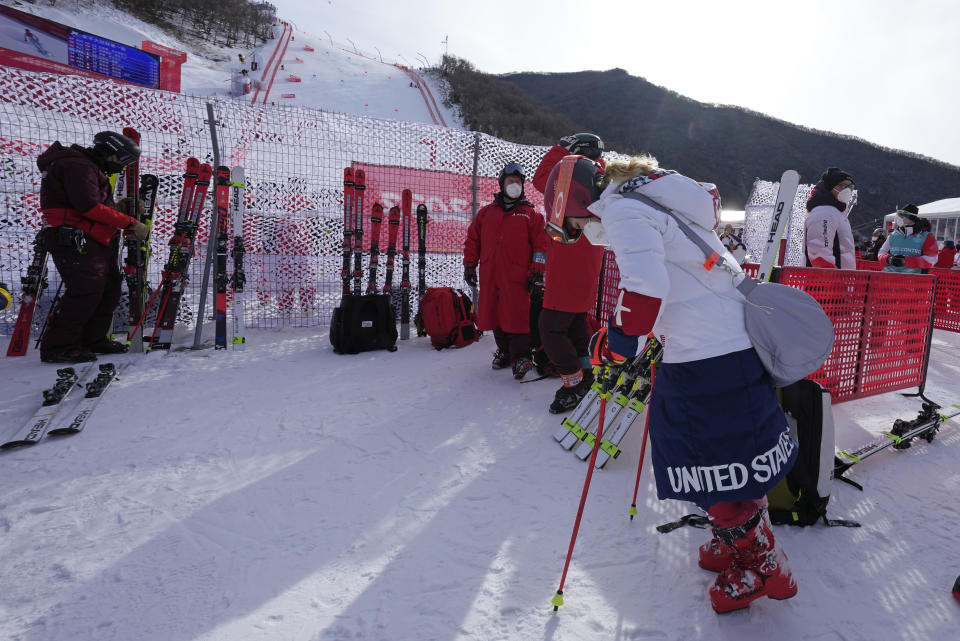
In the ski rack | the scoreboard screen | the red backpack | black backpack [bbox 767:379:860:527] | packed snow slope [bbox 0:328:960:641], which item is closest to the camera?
packed snow slope [bbox 0:328:960:641]

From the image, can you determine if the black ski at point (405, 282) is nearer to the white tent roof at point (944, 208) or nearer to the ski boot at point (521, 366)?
the ski boot at point (521, 366)

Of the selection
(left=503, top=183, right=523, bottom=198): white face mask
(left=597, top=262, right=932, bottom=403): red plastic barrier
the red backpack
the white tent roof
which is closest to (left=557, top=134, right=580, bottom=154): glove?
(left=503, top=183, right=523, bottom=198): white face mask

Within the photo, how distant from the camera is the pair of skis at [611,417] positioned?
2.73 m

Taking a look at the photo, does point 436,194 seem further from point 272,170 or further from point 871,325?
point 871,325

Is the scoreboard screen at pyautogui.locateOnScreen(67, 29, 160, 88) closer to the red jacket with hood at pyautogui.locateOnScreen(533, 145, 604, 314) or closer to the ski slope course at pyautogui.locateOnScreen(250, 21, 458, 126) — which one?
the ski slope course at pyautogui.locateOnScreen(250, 21, 458, 126)

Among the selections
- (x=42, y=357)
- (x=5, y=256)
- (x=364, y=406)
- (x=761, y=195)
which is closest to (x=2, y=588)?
(x=364, y=406)

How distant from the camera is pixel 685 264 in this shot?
4.98 feet

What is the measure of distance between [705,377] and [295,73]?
35.1 metres

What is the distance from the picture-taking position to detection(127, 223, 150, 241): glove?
14.0 ft

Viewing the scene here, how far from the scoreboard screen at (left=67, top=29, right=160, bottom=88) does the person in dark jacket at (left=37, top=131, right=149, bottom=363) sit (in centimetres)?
1367

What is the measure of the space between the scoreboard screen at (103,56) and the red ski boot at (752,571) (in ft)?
61.0

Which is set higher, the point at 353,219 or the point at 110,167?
the point at 110,167

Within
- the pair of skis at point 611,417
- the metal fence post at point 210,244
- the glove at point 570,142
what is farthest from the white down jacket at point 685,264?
the metal fence post at point 210,244

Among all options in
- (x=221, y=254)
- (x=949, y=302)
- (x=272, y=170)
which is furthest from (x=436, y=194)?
(x=949, y=302)
